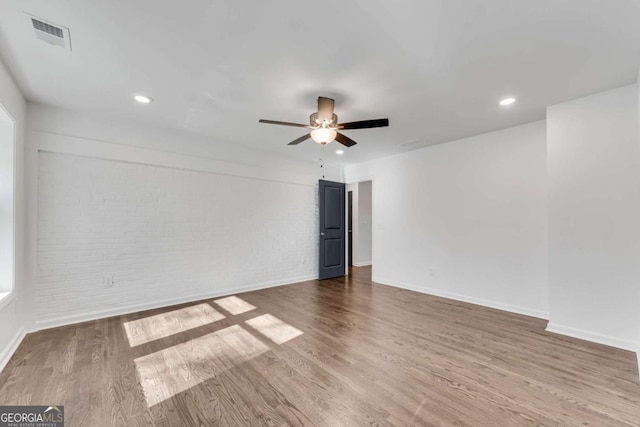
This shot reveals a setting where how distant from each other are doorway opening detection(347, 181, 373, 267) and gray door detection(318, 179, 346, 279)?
1.36m

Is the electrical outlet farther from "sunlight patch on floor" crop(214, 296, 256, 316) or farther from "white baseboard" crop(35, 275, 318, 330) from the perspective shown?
"sunlight patch on floor" crop(214, 296, 256, 316)

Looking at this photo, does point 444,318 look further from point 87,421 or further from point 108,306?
point 108,306

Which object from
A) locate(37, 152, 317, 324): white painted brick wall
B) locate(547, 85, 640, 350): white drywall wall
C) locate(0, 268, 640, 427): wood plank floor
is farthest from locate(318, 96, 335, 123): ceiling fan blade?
locate(547, 85, 640, 350): white drywall wall

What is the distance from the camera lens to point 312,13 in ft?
5.68

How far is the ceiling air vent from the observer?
71.4 inches

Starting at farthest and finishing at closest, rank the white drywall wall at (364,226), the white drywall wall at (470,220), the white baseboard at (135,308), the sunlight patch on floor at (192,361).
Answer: the white drywall wall at (364,226), the white drywall wall at (470,220), the white baseboard at (135,308), the sunlight patch on floor at (192,361)

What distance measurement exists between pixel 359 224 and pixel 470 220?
3.74 meters

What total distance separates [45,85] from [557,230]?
5746 mm

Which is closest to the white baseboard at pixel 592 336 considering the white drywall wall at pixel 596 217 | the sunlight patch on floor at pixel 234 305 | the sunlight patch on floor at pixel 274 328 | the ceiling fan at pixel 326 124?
the white drywall wall at pixel 596 217

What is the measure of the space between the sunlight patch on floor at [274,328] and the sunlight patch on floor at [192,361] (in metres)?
0.17

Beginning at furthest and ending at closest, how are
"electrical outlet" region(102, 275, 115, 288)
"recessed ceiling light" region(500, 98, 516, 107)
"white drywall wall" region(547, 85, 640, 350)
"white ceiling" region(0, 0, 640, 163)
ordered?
"electrical outlet" region(102, 275, 115, 288) → "recessed ceiling light" region(500, 98, 516, 107) → "white drywall wall" region(547, 85, 640, 350) → "white ceiling" region(0, 0, 640, 163)

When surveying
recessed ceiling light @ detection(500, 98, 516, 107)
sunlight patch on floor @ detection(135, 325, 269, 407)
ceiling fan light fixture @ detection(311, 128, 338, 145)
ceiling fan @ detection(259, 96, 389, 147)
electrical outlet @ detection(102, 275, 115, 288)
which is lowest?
sunlight patch on floor @ detection(135, 325, 269, 407)

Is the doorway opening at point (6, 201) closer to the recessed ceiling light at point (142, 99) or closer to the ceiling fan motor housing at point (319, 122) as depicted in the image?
the recessed ceiling light at point (142, 99)

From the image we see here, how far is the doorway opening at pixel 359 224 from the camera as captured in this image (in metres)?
7.63
